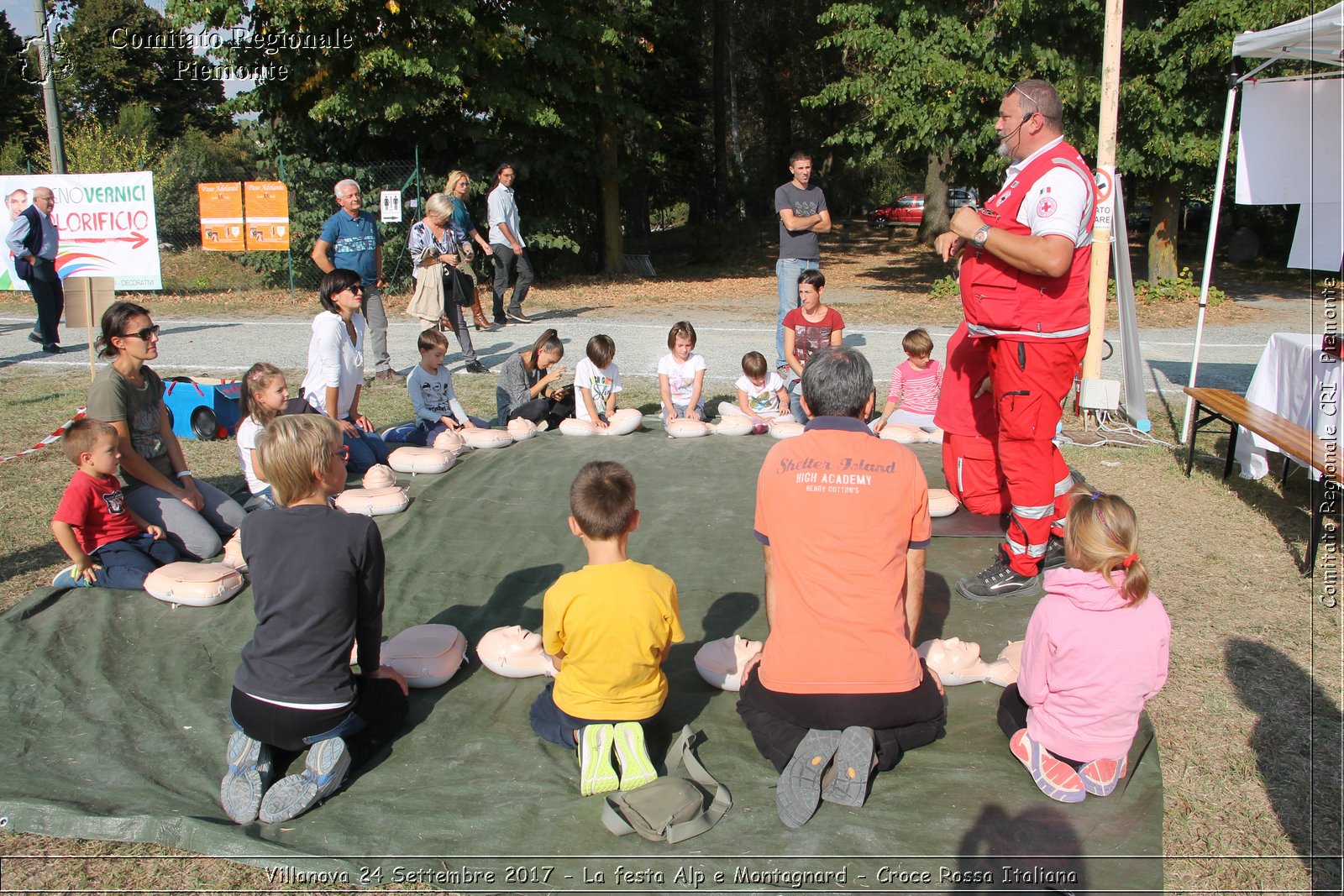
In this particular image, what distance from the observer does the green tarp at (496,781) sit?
2.45 meters

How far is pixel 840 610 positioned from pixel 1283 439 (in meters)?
3.55

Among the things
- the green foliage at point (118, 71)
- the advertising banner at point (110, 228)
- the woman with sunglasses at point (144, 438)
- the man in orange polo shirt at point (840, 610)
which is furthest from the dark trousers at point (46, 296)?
the green foliage at point (118, 71)

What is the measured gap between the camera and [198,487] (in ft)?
15.8

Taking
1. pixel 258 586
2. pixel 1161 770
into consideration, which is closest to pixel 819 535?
pixel 1161 770

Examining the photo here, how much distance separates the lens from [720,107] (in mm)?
21453

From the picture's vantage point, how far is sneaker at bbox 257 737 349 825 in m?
2.64

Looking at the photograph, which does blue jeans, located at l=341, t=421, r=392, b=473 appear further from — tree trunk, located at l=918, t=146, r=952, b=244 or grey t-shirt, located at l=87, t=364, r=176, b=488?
tree trunk, located at l=918, t=146, r=952, b=244

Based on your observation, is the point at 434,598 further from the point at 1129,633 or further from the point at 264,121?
the point at 264,121

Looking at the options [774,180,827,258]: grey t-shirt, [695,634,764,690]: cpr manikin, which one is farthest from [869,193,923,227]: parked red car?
[695,634,764,690]: cpr manikin

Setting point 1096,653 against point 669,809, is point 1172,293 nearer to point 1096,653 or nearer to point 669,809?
point 1096,653

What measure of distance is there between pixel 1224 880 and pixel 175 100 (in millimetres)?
38030

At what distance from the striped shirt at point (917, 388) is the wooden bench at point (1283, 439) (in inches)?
63.1

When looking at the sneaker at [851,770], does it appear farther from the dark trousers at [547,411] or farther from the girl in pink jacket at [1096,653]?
the dark trousers at [547,411]

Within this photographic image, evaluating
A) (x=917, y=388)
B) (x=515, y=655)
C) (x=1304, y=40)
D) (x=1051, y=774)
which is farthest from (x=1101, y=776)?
(x=1304, y=40)
